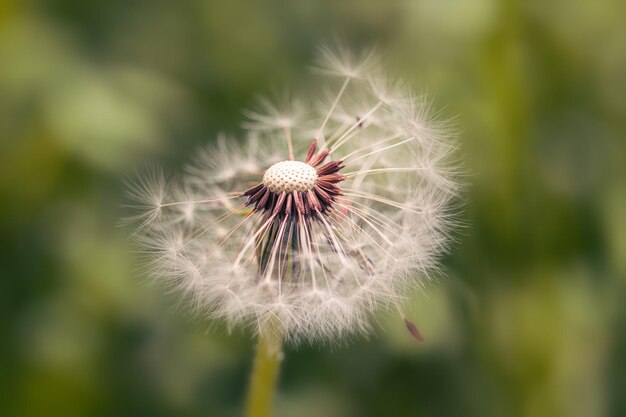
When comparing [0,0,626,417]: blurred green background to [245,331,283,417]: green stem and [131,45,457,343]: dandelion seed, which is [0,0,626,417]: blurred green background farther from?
[245,331,283,417]: green stem

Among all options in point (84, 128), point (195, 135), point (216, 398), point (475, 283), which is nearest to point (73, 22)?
point (195, 135)

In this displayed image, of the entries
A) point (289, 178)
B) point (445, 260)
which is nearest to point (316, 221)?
point (289, 178)

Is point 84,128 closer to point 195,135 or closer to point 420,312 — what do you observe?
point 195,135

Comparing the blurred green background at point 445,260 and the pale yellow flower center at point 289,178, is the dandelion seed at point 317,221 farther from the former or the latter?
the blurred green background at point 445,260

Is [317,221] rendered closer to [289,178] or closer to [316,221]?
[316,221]

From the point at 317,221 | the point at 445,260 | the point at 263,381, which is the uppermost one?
the point at 445,260

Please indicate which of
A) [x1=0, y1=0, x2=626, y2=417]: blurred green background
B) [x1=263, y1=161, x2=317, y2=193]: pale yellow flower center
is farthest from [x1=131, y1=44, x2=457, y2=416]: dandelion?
[x1=0, y1=0, x2=626, y2=417]: blurred green background

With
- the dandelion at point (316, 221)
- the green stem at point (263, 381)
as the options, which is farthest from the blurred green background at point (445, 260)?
the green stem at point (263, 381)
